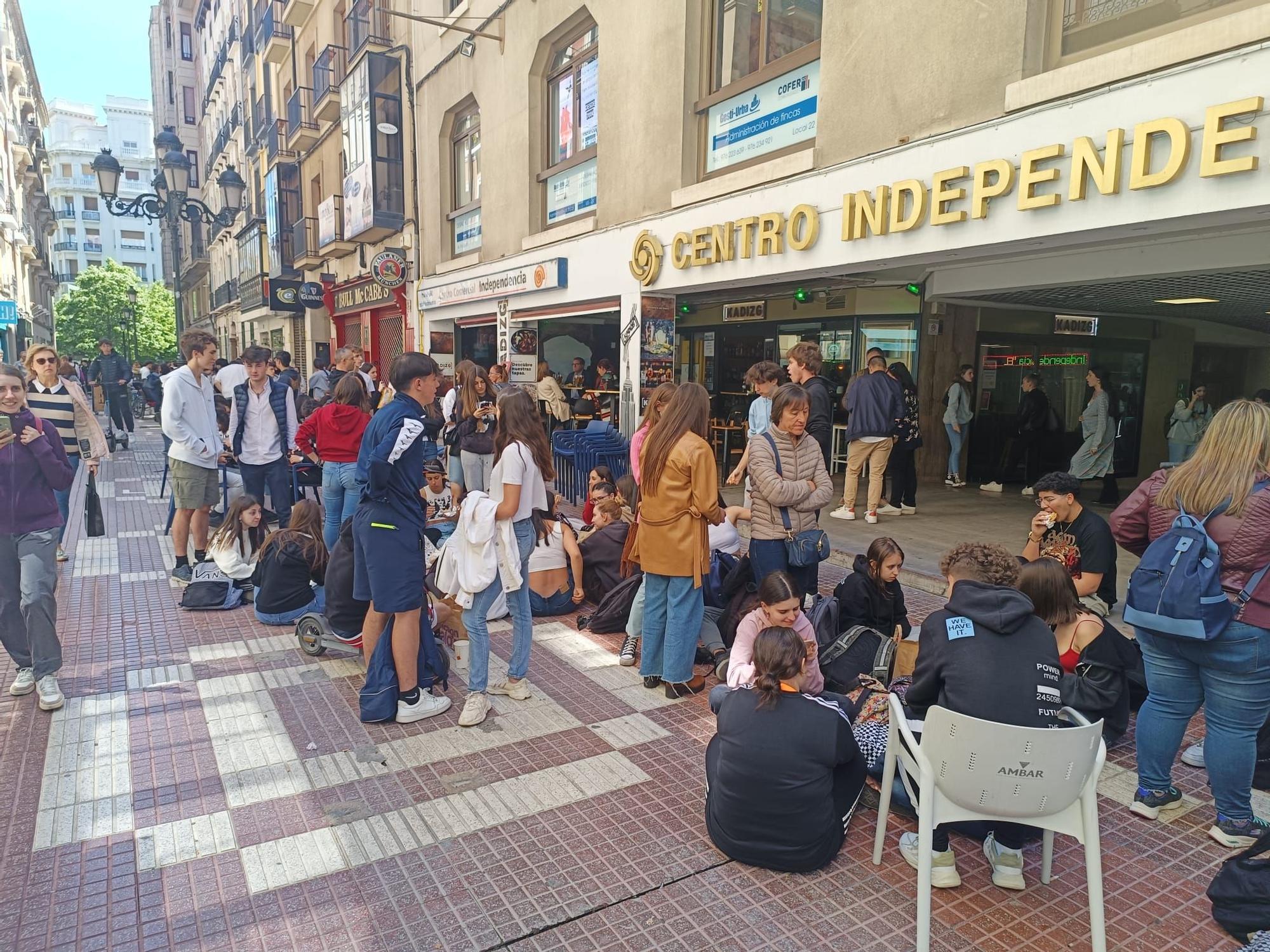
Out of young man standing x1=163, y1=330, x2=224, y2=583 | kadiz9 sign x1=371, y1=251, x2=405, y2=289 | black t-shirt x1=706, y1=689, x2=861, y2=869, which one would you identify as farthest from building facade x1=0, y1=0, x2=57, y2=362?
black t-shirt x1=706, y1=689, x2=861, y2=869

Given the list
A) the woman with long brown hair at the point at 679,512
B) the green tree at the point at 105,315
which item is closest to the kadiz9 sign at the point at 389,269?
the woman with long brown hair at the point at 679,512

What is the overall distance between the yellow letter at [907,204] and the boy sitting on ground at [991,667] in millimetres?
4138

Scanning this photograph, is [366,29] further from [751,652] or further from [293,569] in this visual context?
[751,652]

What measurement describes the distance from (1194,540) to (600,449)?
284 inches

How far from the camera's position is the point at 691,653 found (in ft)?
14.9

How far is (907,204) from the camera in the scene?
6.36 metres

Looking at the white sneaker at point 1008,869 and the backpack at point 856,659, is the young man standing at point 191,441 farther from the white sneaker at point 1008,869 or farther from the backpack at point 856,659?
the white sneaker at point 1008,869

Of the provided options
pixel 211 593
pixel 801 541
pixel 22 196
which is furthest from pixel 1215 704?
pixel 22 196

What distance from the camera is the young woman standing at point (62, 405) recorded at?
19.6 ft

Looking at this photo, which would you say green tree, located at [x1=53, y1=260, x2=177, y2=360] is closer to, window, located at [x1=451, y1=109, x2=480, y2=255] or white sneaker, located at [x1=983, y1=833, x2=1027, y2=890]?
window, located at [x1=451, y1=109, x2=480, y2=255]

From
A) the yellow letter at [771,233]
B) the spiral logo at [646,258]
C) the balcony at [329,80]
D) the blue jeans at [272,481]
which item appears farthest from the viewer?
the balcony at [329,80]

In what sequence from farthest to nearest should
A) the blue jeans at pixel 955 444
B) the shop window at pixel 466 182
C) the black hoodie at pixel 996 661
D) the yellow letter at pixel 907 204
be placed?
the shop window at pixel 466 182
the blue jeans at pixel 955 444
the yellow letter at pixel 907 204
the black hoodie at pixel 996 661

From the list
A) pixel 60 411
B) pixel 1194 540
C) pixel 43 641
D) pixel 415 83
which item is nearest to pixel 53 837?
pixel 43 641

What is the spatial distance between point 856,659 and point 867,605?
42cm
